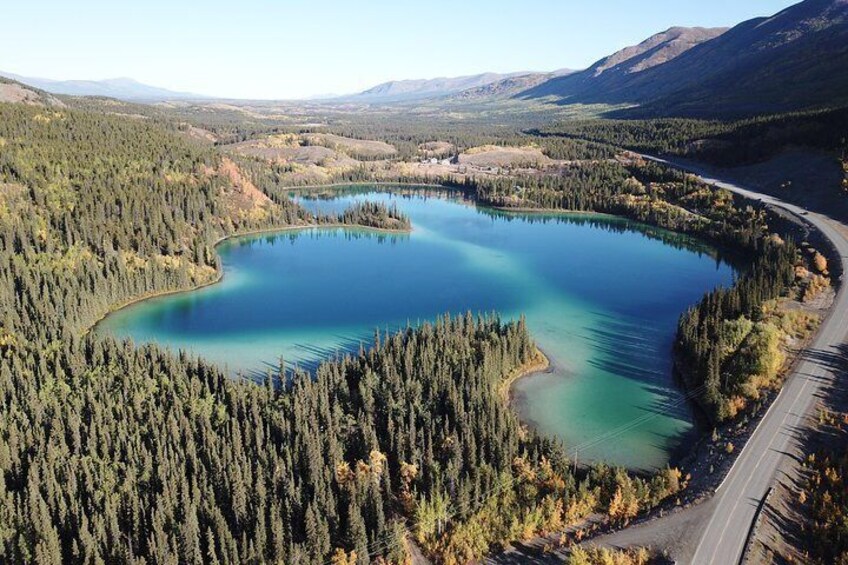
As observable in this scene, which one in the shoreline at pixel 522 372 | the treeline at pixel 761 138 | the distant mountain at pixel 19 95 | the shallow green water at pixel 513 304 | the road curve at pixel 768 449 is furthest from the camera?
the distant mountain at pixel 19 95

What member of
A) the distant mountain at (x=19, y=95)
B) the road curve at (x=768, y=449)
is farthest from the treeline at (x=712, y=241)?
the distant mountain at (x=19, y=95)

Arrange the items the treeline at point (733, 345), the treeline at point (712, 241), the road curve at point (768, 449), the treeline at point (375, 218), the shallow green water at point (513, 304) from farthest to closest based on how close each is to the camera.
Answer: the treeline at point (375, 218) < the shallow green water at point (513, 304) < the treeline at point (712, 241) < the treeline at point (733, 345) < the road curve at point (768, 449)

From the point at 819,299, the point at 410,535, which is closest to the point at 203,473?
the point at 410,535

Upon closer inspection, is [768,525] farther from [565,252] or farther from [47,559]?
[565,252]

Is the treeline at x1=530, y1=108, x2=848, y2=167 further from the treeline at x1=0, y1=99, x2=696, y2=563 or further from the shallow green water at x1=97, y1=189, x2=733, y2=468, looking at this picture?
the treeline at x1=0, y1=99, x2=696, y2=563

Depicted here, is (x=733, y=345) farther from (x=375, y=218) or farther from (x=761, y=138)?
(x=761, y=138)

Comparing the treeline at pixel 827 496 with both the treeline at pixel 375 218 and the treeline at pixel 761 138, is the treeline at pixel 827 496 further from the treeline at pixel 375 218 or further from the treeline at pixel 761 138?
the treeline at pixel 761 138

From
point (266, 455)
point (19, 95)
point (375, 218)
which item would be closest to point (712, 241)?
point (375, 218)
